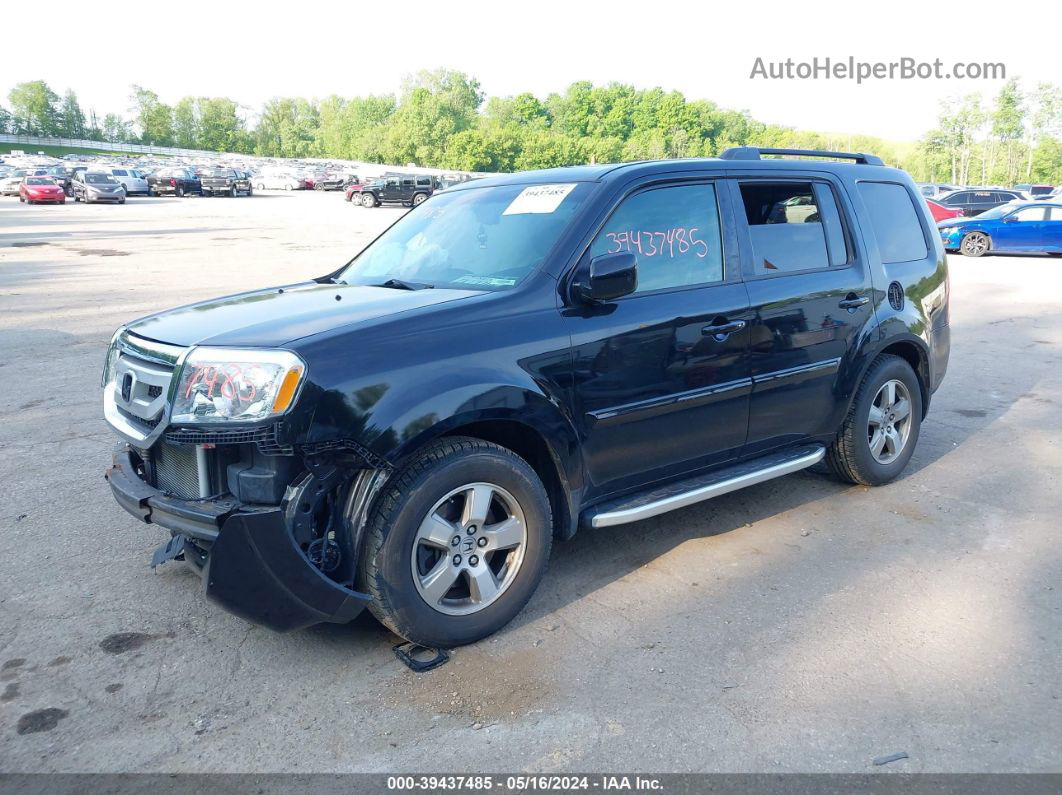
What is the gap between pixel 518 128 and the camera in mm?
127625

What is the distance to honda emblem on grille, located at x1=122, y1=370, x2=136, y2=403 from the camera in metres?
3.64

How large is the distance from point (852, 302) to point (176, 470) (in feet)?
12.0

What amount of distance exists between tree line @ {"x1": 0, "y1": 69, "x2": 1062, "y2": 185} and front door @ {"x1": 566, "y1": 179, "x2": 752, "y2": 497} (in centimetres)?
7321

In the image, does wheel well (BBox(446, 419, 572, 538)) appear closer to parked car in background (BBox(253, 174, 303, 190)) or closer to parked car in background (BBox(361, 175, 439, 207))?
parked car in background (BBox(361, 175, 439, 207))

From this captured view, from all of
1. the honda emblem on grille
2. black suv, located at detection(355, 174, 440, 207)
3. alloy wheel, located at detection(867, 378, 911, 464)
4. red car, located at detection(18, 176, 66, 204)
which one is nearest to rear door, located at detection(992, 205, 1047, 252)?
alloy wheel, located at detection(867, 378, 911, 464)

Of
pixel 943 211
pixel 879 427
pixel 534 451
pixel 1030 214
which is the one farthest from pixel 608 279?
pixel 943 211

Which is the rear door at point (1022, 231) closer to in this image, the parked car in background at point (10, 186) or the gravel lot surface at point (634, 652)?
the gravel lot surface at point (634, 652)

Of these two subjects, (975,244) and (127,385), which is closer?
(127,385)

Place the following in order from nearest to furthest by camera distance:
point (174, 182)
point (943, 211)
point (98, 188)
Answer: point (943, 211), point (98, 188), point (174, 182)

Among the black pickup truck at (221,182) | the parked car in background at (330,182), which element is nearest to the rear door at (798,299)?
the black pickup truck at (221,182)

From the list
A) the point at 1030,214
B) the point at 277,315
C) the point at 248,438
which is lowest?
the point at 248,438

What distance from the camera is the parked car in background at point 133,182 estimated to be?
49000mm

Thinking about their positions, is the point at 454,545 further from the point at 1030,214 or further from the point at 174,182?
the point at 174,182

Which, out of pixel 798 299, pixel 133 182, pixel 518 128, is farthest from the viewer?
pixel 518 128
